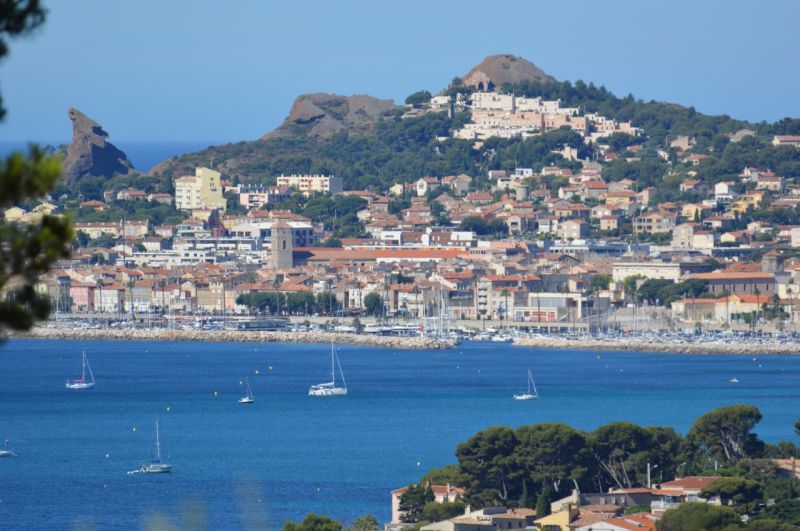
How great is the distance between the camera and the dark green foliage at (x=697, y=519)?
38.7 feet

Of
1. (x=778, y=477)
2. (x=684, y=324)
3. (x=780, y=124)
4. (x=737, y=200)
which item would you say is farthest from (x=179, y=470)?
(x=780, y=124)

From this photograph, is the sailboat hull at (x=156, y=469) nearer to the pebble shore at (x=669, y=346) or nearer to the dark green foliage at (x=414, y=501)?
the dark green foliage at (x=414, y=501)

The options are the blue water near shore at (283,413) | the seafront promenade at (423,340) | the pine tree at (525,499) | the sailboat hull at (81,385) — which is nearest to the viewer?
the pine tree at (525,499)

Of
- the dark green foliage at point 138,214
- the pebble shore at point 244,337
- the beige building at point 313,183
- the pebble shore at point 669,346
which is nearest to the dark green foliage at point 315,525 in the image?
the pebble shore at point 669,346

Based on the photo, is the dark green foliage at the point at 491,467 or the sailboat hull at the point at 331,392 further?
the sailboat hull at the point at 331,392

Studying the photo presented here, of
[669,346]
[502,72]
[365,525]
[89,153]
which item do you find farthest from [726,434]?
[502,72]

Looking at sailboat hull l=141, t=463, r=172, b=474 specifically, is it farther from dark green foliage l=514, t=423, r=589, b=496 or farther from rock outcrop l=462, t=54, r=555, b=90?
rock outcrop l=462, t=54, r=555, b=90

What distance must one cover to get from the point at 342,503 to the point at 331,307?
30.7 m

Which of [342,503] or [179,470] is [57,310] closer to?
[179,470]

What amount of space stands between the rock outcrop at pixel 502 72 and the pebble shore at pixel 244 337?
37255 mm

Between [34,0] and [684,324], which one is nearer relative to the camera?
[34,0]

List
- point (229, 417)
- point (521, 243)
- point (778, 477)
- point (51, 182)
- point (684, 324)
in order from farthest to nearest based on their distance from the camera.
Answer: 1. point (521, 243)
2. point (684, 324)
3. point (229, 417)
4. point (778, 477)
5. point (51, 182)

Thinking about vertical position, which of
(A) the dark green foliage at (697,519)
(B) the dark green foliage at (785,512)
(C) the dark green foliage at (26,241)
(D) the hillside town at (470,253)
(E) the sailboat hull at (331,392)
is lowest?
(B) the dark green foliage at (785,512)

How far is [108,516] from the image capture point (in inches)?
634
